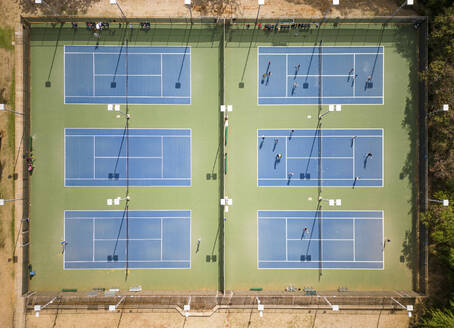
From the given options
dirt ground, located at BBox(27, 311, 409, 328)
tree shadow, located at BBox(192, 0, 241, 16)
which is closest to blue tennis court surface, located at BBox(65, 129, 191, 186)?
tree shadow, located at BBox(192, 0, 241, 16)

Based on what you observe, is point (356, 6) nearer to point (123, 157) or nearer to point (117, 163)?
point (123, 157)

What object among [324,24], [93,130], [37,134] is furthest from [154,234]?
[324,24]

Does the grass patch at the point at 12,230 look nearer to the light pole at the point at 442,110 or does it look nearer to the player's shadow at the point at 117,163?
the player's shadow at the point at 117,163

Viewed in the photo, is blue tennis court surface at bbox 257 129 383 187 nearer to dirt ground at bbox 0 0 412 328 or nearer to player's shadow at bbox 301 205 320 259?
player's shadow at bbox 301 205 320 259

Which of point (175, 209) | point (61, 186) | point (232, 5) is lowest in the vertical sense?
point (175, 209)

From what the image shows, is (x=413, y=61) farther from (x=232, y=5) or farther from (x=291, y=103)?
(x=232, y=5)

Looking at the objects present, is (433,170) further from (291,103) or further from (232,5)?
(232,5)

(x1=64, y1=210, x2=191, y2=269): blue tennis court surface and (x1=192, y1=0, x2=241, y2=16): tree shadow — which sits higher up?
(x1=192, y1=0, x2=241, y2=16): tree shadow

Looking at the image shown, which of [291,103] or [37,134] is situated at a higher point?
[291,103]
